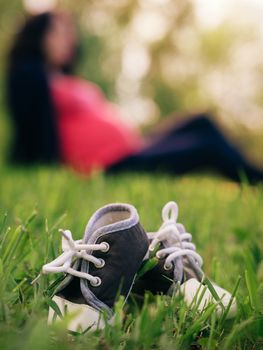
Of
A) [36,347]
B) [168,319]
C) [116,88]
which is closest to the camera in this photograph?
[36,347]

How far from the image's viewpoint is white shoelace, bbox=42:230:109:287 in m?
0.82

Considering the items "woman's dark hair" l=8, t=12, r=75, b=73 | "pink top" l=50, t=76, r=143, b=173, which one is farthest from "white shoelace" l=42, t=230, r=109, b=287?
"woman's dark hair" l=8, t=12, r=75, b=73

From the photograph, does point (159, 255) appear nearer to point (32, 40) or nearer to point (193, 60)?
point (32, 40)

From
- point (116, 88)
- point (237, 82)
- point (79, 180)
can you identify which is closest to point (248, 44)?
point (237, 82)

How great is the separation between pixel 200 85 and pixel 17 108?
40.5 feet

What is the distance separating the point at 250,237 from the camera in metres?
1.58

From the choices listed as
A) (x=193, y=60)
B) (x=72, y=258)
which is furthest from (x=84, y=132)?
(x=193, y=60)

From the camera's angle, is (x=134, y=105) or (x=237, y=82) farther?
(x=237, y=82)

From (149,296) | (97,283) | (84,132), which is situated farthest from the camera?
(84,132)

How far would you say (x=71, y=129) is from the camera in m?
4.75

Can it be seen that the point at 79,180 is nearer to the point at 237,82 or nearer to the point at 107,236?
the point at 107,236

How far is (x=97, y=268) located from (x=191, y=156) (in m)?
3.28

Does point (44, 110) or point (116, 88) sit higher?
point (116, 88)

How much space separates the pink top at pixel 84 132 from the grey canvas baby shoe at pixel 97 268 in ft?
11.2
